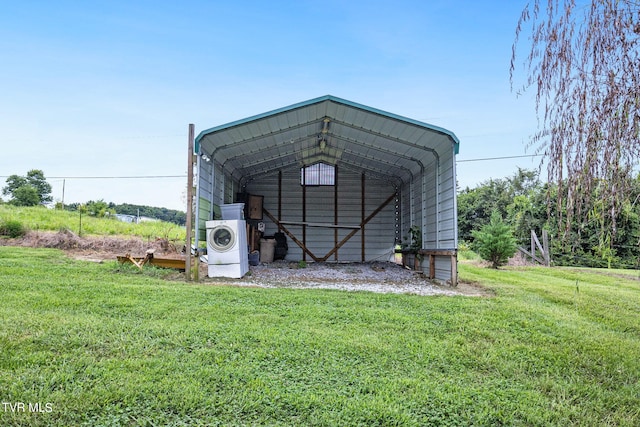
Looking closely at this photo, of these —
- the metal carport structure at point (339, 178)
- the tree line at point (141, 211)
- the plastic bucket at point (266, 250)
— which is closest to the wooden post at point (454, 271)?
the metal carport structure at point (339, 178)

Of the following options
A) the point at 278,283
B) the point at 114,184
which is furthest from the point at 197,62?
the point at 114,184

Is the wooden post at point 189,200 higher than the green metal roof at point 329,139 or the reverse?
the reverse

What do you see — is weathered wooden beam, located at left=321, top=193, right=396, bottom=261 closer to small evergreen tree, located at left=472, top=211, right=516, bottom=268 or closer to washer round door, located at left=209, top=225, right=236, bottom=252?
small evergreen tree, located at left=472, top=211, right=516, bottom=268

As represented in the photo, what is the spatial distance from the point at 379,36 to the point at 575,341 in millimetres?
4966

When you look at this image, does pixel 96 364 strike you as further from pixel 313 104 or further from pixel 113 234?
pixel 113 234

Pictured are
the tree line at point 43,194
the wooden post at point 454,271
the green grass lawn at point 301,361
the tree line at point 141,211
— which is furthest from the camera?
the tree line at point 43,194

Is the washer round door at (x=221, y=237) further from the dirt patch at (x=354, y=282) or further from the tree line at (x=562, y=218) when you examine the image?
the tree line at (x=562, y=218)

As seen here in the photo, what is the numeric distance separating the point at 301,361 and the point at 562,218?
209 centimetres

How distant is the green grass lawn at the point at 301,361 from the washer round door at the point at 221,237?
8.05 ft

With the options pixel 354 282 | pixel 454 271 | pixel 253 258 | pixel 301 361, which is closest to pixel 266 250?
pixel 253 258

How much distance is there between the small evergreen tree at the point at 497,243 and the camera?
38.4 ft

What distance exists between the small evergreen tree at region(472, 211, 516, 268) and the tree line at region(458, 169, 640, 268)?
0.74 m

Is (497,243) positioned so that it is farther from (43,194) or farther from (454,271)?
(43,194)

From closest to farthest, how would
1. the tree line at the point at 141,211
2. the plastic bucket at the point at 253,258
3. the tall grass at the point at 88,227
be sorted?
1. the plastic bucket at the point at 253,258
2. the tall grass at the point at 88,227
3. the tree line at the point at 141,211
